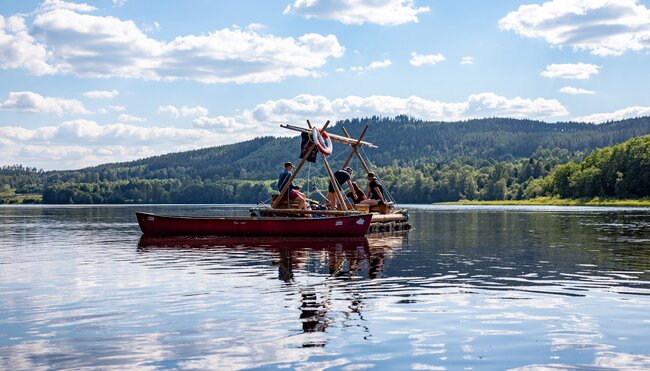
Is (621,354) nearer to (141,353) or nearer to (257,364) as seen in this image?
(257,364)

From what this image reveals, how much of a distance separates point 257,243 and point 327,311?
26.9 meters

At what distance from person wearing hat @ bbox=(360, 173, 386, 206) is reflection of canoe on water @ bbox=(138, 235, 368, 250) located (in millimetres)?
9376

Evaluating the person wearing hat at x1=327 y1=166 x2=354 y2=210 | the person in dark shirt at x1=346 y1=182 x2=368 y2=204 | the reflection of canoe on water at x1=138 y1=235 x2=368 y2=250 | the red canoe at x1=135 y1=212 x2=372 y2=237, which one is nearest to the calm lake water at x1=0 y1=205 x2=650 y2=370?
the reflection of canoe on water at x1=138 y1=235 x2=368 y2=250

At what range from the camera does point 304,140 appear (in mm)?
51438

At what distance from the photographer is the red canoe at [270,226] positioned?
48375 mm

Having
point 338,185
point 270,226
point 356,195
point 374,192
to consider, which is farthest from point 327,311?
point 356,195

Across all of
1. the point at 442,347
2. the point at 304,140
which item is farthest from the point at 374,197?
the point at 442,347

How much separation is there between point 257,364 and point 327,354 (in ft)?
4.88

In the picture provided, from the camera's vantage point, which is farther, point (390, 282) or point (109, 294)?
point (390, 282)

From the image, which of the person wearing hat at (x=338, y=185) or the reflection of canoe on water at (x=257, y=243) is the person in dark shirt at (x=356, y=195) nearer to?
the person wearing hat at (x=338, y=185)

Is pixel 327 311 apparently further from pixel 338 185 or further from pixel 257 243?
pixel 338 185

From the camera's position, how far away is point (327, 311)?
60.8ft

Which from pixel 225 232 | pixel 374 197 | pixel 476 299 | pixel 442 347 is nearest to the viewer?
pixel 442 347

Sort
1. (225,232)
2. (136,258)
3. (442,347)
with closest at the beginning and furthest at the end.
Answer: (442,347)
(136,258)
(225,232)
